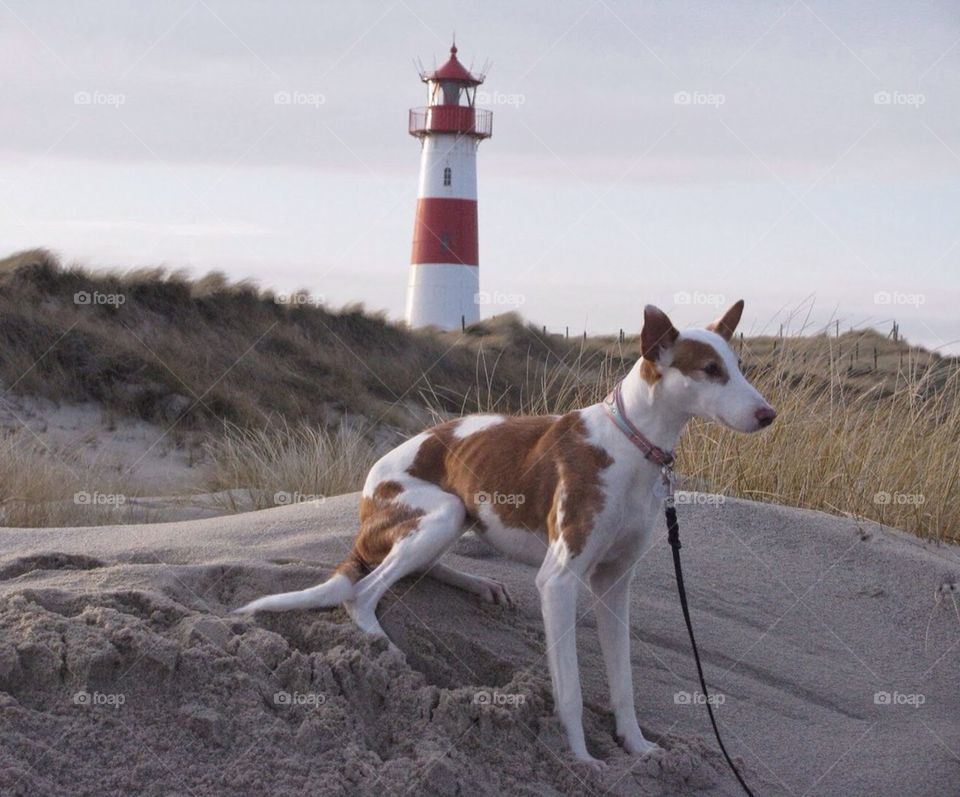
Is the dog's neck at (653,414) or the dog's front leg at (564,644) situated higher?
the dog's neck at (653,414)

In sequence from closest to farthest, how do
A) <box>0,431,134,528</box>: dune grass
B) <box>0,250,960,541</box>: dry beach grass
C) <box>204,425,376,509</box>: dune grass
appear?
<box>0,250,960,541</box>: dry beach grass
<box>0,431,134,528</box>: dune grass
<box>204,425,376,509</box>: dune grass

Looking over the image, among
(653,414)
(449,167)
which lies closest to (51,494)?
(653,414)

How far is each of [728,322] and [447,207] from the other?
2316 cm

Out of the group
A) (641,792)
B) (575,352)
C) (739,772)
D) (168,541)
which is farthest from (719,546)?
(575,352)

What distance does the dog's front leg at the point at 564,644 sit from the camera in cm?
454

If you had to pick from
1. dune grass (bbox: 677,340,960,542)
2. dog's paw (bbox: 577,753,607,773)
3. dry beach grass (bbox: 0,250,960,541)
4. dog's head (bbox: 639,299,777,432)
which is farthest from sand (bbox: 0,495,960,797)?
dog's head (bbox: 639,299,777,432)

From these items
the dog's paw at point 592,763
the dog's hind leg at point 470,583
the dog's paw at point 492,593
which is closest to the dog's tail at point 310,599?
the dog's hind leg at point 470,583

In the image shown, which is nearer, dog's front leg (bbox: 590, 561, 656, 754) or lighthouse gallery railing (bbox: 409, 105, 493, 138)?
dog's front leg (bbox: 590, 561, 656, 754)

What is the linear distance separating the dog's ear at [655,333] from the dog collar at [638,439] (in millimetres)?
282

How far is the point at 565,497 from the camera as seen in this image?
4645 millimetres

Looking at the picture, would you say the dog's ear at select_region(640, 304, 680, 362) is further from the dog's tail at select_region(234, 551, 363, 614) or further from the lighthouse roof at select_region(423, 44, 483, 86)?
the lighthouse roof at select_region(423, 44, 483, 86)

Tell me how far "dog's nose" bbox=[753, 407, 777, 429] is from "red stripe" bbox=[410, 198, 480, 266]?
22578 millimetres

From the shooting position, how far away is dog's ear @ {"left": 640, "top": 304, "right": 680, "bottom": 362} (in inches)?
174

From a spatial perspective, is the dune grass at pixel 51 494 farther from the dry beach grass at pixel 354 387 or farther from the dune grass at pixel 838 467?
the dune grass at pixel 838 467
